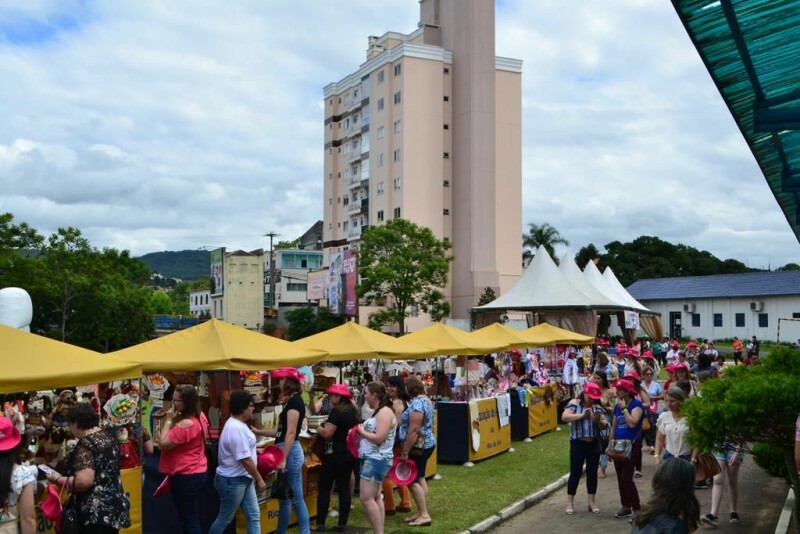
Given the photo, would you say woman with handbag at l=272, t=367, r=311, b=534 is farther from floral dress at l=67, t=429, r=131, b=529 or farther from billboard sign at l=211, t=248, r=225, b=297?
billboard sign at l=211, t=248, r=225, b=297

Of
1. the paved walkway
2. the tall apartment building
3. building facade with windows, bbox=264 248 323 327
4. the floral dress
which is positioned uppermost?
the tall apartment building

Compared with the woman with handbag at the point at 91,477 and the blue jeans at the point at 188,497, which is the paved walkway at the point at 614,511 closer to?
the blue jeans at the point at 188,497

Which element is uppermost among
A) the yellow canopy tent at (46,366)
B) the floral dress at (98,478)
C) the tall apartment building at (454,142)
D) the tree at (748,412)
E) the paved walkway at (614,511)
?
the tall apartment building at (454,142)

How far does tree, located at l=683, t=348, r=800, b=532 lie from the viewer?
6.88 m

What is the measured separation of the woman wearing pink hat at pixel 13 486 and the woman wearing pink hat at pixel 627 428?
6.88m

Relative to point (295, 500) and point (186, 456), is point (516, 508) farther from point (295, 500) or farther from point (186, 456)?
point (186, 456)

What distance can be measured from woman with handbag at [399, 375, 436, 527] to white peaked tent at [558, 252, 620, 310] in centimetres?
2657

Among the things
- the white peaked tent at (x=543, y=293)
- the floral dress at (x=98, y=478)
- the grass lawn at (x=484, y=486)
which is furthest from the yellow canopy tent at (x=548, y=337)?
the floral dress at (x=98, y=478)

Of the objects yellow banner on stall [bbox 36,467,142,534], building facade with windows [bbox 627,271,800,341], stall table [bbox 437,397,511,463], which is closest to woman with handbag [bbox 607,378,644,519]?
stall table [bbox 437,397,511,463]

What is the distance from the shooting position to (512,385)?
19.5 metres

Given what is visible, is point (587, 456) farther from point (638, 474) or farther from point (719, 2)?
point (719, 2)

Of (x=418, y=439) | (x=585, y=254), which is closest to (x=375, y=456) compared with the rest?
(x=418, y=439)

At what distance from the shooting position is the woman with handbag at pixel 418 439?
1002 cm

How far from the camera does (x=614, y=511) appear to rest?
11.1 meters
